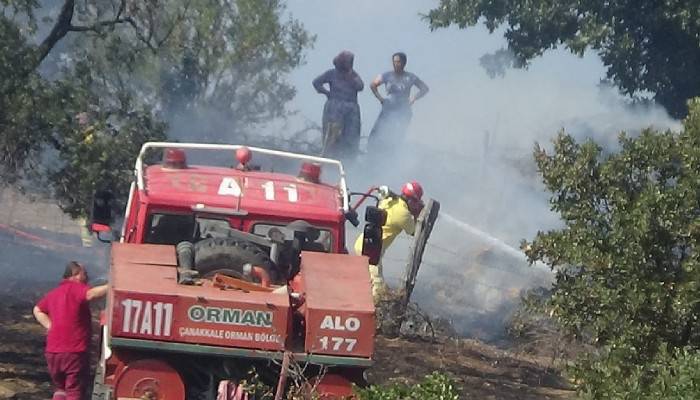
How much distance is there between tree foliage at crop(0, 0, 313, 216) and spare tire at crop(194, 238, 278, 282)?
3546 millimetres

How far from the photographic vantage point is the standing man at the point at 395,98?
19.1 metres

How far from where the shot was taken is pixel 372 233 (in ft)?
38.2

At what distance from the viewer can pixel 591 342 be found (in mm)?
9289

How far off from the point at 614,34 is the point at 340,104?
524 centimetres

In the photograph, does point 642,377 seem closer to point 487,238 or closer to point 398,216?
point 398,216

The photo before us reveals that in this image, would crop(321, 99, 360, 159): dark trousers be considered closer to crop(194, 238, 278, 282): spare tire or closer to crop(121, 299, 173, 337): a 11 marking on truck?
crop(194, 238, 278, 282): spare tire

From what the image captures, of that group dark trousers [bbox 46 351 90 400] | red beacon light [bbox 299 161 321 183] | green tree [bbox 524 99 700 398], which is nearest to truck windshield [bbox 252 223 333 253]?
red beacon light [bbox 299 161 321 183]

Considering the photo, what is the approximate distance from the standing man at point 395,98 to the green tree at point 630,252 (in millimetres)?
9798

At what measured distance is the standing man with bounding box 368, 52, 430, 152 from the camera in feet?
62.8

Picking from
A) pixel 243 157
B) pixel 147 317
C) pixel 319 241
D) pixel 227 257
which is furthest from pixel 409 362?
pixel 147 317

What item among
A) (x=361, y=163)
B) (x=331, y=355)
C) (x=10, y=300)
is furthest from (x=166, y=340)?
(x=361, y=163)

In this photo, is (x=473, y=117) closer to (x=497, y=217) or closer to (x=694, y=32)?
(x=497, y=217)

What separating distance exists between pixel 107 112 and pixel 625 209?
6975mm

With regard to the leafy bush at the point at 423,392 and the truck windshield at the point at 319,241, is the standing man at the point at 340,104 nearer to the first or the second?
the truck windshield at the point at 319,241
